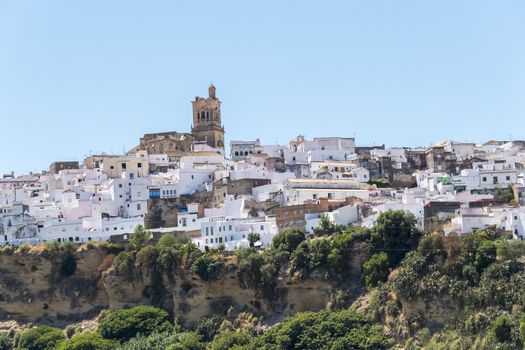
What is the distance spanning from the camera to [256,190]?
68.8 metres

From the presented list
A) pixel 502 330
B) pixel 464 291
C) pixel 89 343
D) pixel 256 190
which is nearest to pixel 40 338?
pixel 89 343

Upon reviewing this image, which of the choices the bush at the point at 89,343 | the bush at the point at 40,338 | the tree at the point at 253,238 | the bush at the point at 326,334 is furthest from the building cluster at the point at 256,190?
the bush at the point at 89,343

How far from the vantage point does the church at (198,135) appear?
270 ft

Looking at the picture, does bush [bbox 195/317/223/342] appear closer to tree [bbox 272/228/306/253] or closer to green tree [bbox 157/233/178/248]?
tree [bbox 272/228/306/253]

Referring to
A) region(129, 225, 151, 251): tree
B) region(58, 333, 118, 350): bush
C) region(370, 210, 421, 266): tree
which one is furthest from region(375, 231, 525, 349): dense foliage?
region(129, 225, 151, 251): tree

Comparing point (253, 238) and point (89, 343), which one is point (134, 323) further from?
point (253, 238)

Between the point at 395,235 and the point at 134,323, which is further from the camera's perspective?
the point at 134,323

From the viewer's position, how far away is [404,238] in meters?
55.8

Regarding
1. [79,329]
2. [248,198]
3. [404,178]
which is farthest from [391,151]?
[79,329]

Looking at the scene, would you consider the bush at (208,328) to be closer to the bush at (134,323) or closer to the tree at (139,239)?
the bush at (134,323)

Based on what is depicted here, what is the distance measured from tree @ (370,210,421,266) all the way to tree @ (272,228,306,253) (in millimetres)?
4205

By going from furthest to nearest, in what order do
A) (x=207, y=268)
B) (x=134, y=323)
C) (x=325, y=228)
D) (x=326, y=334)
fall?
(x=134, y=323) < (x=207, y=268) < (x=325, y=228) < (x=326, y=334)

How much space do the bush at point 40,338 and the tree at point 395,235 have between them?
17.5 m

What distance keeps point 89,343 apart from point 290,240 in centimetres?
1100
